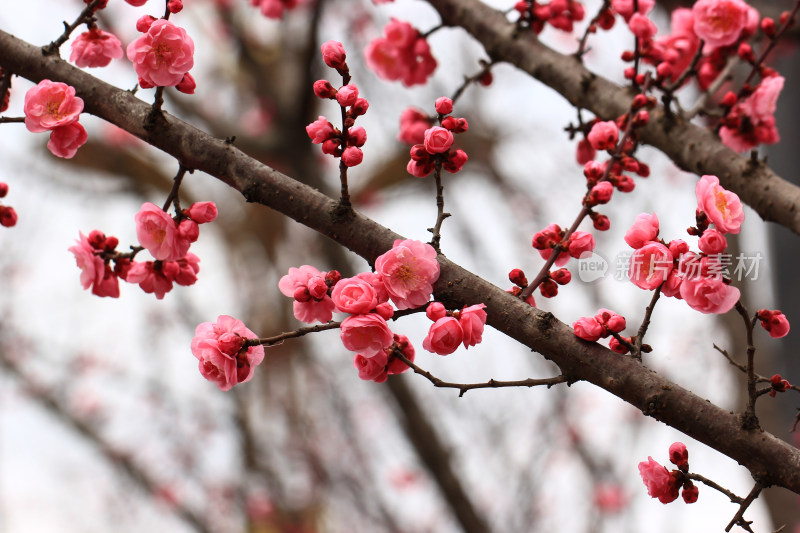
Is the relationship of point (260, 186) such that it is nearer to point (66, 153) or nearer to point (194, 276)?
point (194, 276)

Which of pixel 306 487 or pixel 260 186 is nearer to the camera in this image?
pixel 260 186

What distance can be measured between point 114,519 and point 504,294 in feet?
19.6

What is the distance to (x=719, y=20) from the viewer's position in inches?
81.1

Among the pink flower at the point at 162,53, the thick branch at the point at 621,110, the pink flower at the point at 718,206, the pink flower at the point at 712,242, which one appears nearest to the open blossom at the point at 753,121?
the thick branch at the point at 621,110

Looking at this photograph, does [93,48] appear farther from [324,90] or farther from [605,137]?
[605,137]

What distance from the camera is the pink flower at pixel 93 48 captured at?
5.40 feet

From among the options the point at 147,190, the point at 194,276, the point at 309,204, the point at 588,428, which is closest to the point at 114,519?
the point at 147,190

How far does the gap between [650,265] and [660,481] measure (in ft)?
1.37

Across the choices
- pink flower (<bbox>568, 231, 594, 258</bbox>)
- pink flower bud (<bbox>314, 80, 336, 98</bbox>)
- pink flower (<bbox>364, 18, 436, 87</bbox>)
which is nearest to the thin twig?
pink flower (<bbox>568, 231, 594, 258</bbox>)

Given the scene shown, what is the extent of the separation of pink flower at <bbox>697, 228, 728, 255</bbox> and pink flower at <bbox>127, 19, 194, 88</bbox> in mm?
1039

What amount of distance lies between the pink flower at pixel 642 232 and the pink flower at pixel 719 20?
1063 mm

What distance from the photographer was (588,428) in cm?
528

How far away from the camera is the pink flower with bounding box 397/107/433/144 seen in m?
2.13

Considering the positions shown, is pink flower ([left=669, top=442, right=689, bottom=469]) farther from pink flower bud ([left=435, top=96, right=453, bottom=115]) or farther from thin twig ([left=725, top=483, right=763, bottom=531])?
pink flower bud ([left=435, top=96, right=453, bottom=115])
